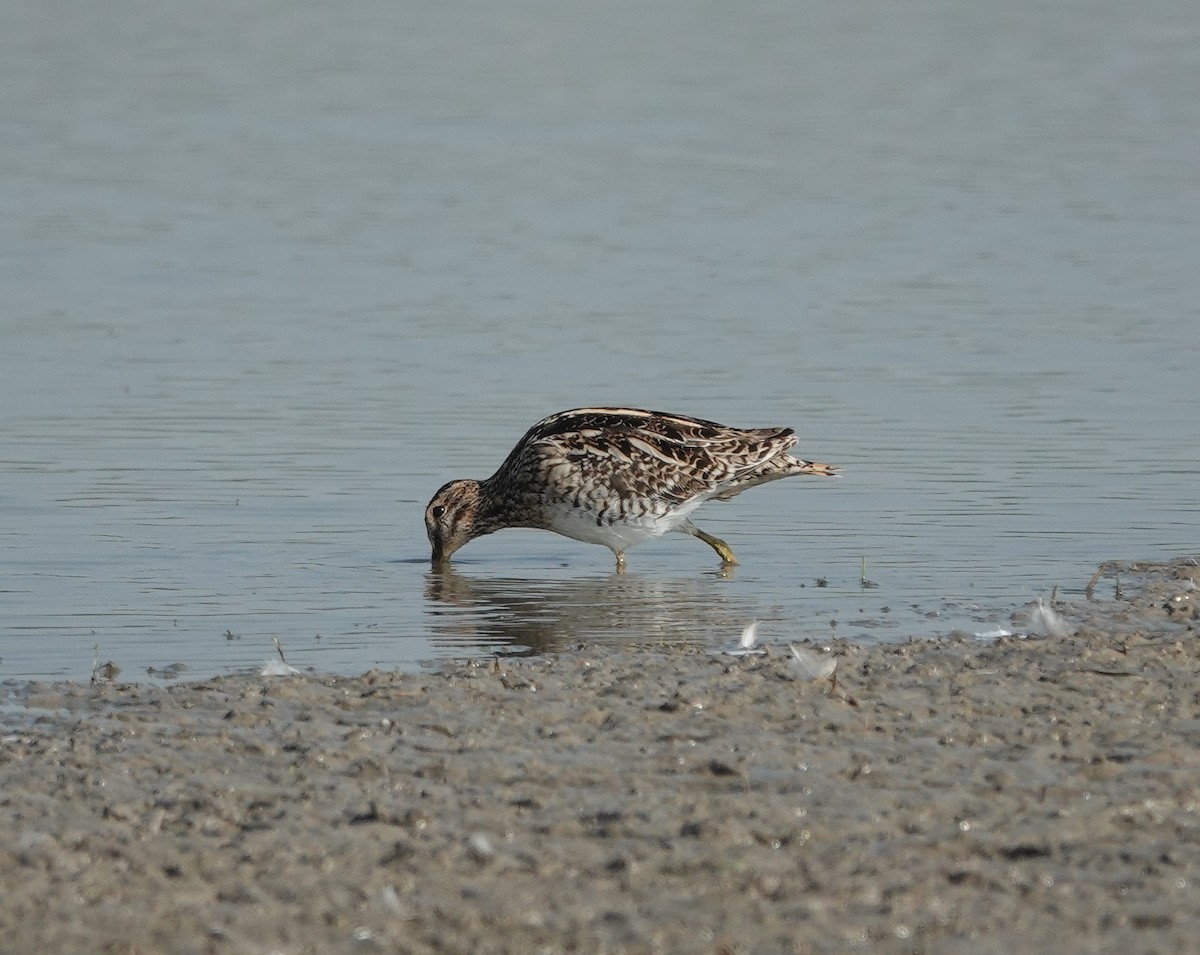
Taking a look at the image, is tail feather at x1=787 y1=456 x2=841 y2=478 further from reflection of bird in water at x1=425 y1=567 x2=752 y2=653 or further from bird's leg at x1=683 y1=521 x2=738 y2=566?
reflection of bird in water at x1=425 y1=567 x2=752 y2=653

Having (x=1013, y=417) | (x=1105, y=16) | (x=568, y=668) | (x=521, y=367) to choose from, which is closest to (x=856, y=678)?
(x=568, y=668)

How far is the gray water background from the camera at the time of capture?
12906mm

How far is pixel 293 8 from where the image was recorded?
5050 cm

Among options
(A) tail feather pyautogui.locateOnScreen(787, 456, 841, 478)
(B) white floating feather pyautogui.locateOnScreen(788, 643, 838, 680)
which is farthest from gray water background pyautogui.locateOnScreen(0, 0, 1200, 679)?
(B) white floating feather pyautogui.locateOnScreen(788, 643, 838, 680)

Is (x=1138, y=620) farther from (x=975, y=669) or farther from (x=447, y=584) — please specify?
(x=447, y=584)

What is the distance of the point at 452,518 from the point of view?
14.0 meters

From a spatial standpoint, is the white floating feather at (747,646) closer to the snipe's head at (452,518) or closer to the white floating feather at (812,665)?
the white floating feather at (812,665)

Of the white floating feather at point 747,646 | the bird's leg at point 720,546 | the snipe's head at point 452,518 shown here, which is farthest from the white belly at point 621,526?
the white floating feather at point 747,646

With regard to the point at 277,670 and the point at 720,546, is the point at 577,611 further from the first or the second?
the point at 277,670

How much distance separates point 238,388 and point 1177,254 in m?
10.9

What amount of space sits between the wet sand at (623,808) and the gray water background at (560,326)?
1.64 m

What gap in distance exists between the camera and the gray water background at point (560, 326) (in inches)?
508

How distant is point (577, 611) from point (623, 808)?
490 cm

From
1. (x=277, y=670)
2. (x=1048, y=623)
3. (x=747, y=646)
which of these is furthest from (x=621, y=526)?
(x=277, y=670)
